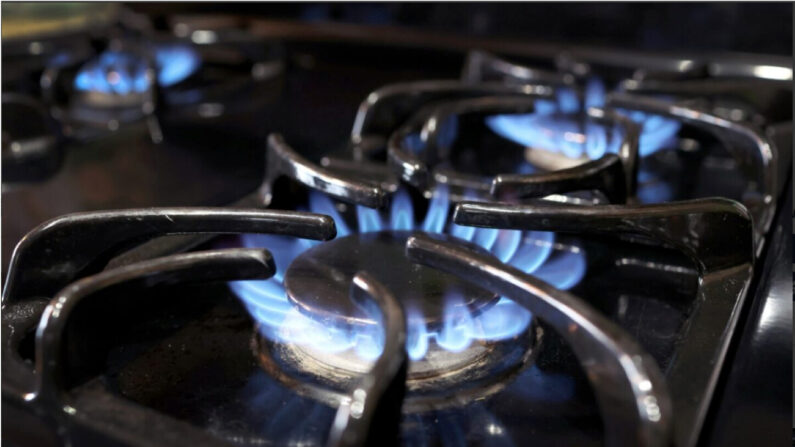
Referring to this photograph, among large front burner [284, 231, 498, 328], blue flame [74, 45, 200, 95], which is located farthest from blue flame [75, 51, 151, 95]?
large front burner [284, 231, 498, 328]

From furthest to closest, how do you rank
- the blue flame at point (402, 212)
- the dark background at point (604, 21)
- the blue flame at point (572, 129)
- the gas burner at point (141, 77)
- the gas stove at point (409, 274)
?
the dark background at point (604, 21) → the gas burner at point (141, 77) → the blue flame at point (572, 129) → the blue flame at point (402, 212) → the gas stove at point (409, 274)

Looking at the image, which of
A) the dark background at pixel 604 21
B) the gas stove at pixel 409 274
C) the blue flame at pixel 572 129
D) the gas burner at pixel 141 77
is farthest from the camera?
the dark background at pixel 604 21

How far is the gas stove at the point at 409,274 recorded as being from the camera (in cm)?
36

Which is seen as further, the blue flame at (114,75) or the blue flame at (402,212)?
the blue flame at (114,75)

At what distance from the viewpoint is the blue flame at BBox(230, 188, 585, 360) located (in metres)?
0.42

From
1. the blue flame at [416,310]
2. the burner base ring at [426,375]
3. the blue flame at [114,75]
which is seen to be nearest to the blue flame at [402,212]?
the blue flame at [416,310]

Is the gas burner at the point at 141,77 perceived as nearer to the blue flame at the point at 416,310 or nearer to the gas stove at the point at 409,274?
the gas stove at the point at 409,274

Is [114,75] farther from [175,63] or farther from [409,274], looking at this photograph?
[409,274]

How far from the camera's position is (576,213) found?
43 centimetres

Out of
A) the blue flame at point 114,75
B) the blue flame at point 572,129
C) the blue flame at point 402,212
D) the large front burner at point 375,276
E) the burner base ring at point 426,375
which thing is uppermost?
the blue flame at point 572,129

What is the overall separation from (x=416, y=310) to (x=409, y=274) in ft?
0.15

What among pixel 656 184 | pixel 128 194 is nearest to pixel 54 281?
→ pixel 128 194

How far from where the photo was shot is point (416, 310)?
42 centimetres

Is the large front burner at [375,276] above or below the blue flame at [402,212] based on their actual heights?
above
